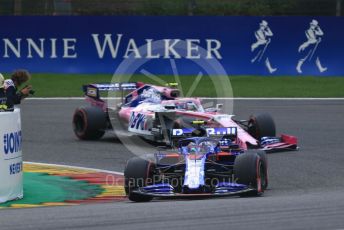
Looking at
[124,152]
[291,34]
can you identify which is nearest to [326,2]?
[291,34]

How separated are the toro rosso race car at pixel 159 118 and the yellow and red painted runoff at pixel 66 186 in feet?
4.00

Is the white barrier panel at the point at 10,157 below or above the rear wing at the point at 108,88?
below

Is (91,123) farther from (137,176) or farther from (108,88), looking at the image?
(137,176)

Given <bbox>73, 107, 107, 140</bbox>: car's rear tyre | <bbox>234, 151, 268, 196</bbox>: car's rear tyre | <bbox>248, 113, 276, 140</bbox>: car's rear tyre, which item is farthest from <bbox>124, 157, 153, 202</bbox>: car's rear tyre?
<bbox>73, 107, 107, 140</bbox>: car's rear tyre

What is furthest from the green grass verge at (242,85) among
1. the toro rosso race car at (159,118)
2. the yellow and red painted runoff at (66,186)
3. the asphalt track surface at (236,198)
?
the yellow and red painted runoff at (66,186)

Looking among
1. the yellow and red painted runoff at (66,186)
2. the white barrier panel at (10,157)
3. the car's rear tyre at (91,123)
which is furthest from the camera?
the car's rear tyre at (91,123)

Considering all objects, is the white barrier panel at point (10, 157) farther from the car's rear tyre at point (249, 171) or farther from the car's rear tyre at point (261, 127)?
the car's rear tyre at point (261, 127)

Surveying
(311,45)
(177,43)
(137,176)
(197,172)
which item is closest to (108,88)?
(137,176)

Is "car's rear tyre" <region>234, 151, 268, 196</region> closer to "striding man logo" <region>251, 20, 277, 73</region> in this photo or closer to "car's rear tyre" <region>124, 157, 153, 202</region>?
"car's rear tyre" <region>124, 157, 153, 202</region>

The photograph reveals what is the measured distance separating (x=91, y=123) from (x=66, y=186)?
4328 millimetres

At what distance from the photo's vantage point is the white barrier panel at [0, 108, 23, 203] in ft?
35.3

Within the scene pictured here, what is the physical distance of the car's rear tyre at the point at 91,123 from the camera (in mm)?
16438

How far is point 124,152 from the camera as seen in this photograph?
15.3 m

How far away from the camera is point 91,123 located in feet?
53.9
